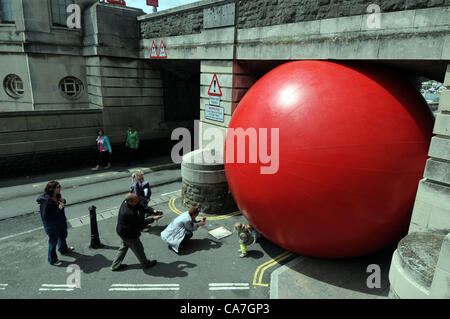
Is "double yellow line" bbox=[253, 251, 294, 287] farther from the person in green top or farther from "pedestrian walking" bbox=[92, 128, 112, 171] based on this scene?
"pedestrian walking" bbox=[92, 128, 112, 171]

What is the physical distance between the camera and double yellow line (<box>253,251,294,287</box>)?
597cm

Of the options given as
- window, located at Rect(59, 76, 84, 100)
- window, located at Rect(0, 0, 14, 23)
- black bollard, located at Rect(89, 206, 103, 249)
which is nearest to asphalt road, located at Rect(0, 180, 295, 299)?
black bollard, located at Rect(89, 206, 103, 249)

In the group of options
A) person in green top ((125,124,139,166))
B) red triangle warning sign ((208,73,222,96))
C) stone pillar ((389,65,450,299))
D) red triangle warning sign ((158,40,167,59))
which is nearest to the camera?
stone pillar ((389,65,450,299))

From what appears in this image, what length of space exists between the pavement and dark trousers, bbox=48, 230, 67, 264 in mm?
189

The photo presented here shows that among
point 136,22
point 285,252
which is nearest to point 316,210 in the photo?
point 285,252

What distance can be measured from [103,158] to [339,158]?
38.7 feet

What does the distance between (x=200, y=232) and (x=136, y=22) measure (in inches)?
438

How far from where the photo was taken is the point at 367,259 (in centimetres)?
644

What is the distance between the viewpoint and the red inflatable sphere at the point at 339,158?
4.84m

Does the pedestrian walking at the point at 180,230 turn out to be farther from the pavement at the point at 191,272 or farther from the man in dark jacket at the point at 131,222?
the man in dark jacket at the point at 131,222

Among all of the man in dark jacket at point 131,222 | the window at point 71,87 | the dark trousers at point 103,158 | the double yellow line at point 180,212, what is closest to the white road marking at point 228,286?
the man in dark jacket at point 131,222

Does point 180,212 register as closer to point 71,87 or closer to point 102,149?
point 102,149

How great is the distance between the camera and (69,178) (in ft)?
39.7

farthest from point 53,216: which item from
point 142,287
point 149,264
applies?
point 142,287
